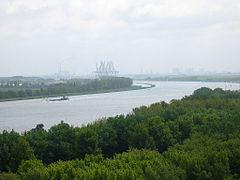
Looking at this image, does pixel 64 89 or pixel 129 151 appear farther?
pixel 64 89

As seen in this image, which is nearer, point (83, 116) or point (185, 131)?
point (185, 131)

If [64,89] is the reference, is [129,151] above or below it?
below

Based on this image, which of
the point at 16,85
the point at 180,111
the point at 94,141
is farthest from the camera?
the point at 16,85

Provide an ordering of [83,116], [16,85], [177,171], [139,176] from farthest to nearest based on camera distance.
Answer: [16,85] → [83,116] → [177,171] → [139,176]

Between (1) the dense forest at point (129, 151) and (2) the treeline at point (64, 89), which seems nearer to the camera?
(1) the dense forest at point (129, 151)

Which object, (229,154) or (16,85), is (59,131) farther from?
(16,85)

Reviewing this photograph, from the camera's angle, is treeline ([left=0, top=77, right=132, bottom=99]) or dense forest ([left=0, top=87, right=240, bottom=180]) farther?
treeline ([left=0, top=77, right=132, bottom=99])

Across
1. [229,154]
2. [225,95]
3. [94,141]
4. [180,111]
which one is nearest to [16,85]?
[225,95]

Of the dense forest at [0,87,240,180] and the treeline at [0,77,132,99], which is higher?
the treeline at [0,77,132,99]
